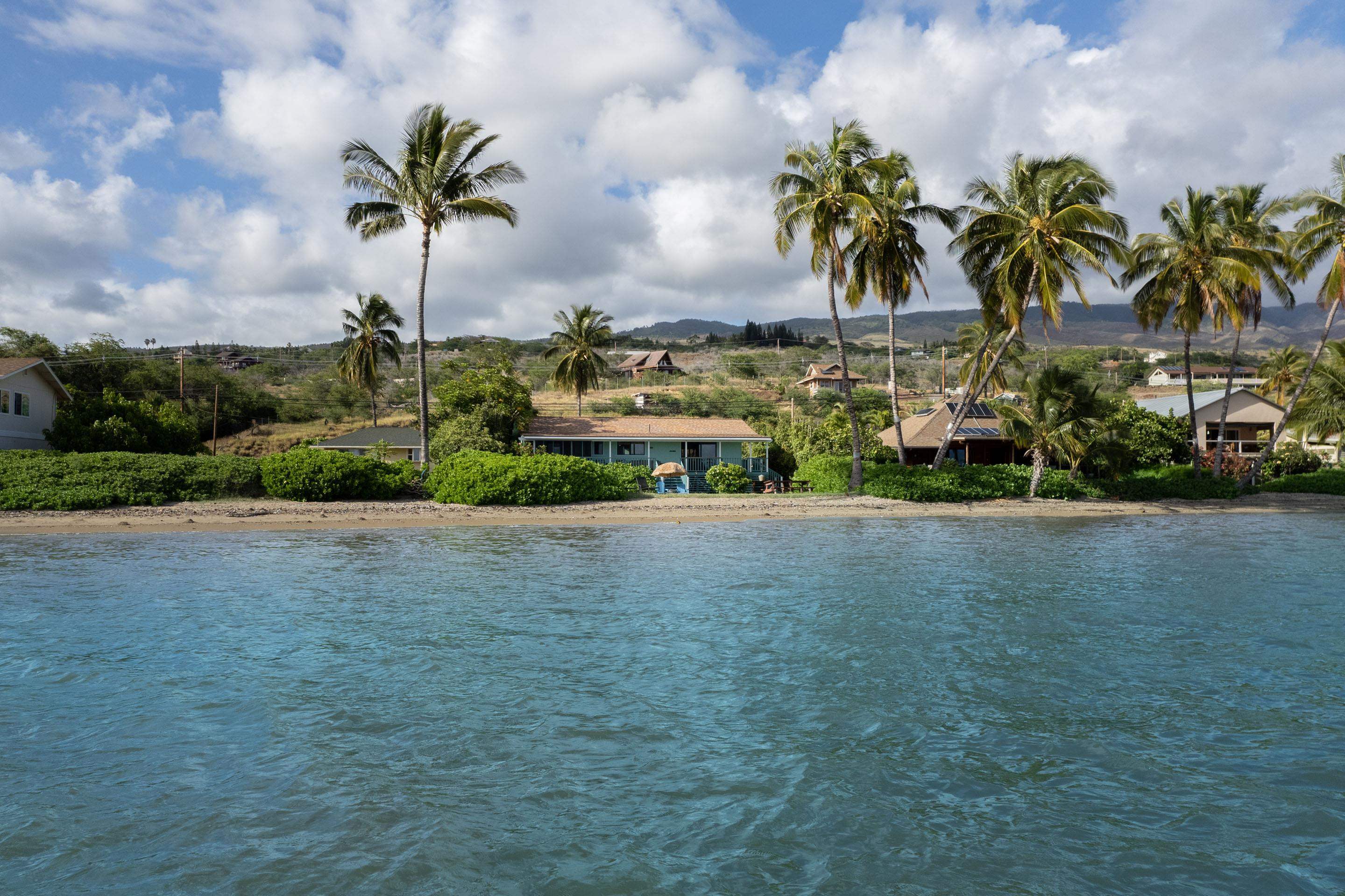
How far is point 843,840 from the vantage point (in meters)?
5.25

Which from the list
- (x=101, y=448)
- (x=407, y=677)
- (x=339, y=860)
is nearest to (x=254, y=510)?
(x=101, y=448)

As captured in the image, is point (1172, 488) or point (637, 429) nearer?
point (1172, 488)

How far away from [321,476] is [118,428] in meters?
11.7

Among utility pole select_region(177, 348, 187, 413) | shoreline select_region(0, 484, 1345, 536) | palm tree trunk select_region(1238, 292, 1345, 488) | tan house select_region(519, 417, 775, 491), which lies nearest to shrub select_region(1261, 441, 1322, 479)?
palm tree trunk select_region(1238, 292, 1345, 488)

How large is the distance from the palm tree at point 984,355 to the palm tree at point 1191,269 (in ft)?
17.6

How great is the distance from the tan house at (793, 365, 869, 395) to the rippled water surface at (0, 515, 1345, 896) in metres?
75.4

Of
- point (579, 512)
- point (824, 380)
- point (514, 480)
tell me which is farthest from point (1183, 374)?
point (514, 480)

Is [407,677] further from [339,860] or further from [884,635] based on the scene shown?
[884,635]

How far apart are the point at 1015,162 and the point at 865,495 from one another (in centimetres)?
1344

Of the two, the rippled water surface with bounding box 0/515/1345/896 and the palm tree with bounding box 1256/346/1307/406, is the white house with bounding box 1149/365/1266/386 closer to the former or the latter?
the palm tree with bounding box 1256/346/1307/406

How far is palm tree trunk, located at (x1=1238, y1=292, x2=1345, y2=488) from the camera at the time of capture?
33.3 metres

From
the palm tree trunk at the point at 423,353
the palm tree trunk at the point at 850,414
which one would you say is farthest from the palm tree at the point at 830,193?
the palm tree trunk at the point at 423,353

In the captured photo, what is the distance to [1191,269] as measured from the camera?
3294cm

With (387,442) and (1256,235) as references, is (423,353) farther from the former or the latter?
(1256,235)
